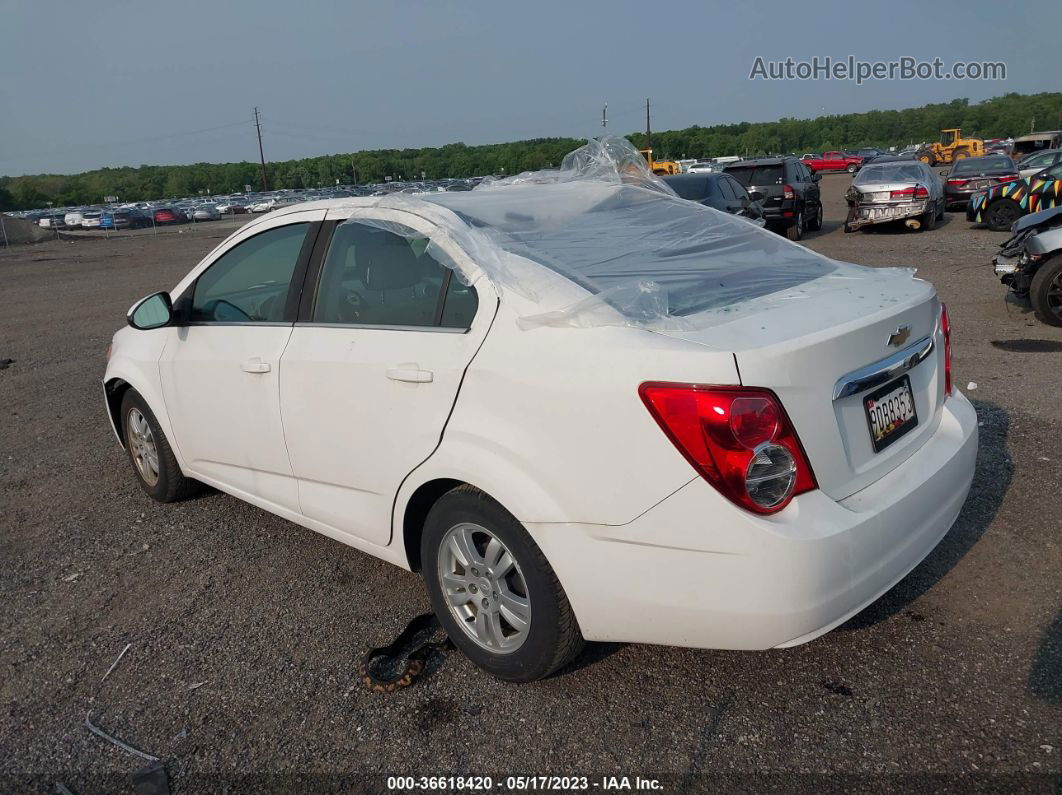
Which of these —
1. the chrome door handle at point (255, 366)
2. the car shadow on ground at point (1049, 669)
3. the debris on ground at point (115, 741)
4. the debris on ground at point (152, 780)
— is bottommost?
the debris on ground at point (152, 780)

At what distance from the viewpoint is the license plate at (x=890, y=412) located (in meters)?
2.67

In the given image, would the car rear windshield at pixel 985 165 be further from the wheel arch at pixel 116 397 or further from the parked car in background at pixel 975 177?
the wheel arch at pixel 116 397

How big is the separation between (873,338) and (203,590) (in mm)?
3021

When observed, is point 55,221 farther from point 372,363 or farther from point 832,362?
point 832,362

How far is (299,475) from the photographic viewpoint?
3.54 m

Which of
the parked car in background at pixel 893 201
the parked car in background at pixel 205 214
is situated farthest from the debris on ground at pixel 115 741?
the parked car in background at pixel 205 214

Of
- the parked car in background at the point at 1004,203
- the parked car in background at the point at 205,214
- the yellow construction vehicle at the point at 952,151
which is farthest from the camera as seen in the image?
the parked car in background at the point at 205,214

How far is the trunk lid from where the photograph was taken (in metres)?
2.37

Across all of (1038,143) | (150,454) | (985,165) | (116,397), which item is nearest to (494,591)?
(150,454)

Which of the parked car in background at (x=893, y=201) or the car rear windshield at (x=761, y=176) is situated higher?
the car rear windshield at (x=761, y=176)

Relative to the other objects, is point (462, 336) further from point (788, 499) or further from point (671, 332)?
point (788, 499)

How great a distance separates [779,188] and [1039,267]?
9444 millimetres

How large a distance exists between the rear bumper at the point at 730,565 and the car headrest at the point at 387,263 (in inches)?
45.2

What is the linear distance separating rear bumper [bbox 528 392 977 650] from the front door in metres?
1.61
